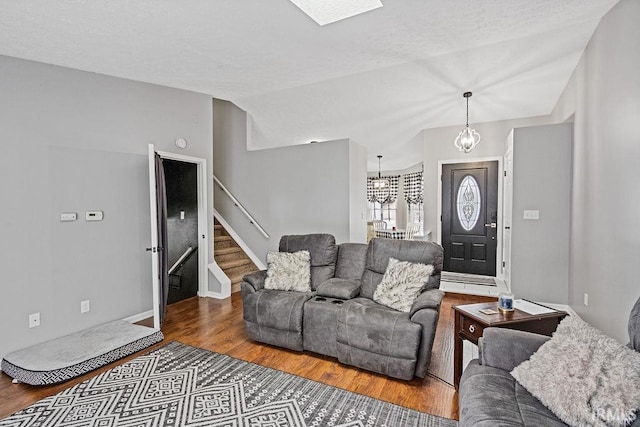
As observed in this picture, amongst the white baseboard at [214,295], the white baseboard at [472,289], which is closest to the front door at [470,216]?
the white baseboard at [472,289]

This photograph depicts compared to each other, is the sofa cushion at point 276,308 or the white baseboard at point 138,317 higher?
the sofa cushion at point 276,308

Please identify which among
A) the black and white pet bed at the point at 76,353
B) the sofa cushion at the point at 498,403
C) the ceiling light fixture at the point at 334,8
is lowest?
the black and white pet bed at the point at 76,353

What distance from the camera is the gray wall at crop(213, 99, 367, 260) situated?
15.7ft

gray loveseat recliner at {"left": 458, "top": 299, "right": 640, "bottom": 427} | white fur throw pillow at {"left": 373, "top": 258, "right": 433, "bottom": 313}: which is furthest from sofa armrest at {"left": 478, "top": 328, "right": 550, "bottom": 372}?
white fur throw pillow at {"left": 373, "top": 258, "right": 433, "bottom": 313}

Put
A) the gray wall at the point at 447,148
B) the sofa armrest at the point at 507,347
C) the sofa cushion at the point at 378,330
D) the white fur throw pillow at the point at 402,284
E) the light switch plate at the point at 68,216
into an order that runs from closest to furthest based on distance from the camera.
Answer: the sofa armrest at the point at 507,347 < the sofa cushion at the point at 378,330 < the white fur throw pillow at the point at 402,284 < the light switch plate at the point at 68,216 < the gray wall at the point at 447,148

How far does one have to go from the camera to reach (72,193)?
10.2 ft

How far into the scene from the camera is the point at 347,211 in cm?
470

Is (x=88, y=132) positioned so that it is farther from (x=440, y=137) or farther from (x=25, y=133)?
(x=440, y=137)

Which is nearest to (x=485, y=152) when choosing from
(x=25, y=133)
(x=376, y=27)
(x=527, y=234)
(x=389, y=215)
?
(x=527, y=234)

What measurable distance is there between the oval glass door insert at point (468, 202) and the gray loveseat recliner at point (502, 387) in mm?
4090

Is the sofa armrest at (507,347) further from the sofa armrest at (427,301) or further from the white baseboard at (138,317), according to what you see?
the white baseboard at (138,317)

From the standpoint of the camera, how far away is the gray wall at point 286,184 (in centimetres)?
478

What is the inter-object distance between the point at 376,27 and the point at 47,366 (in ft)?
12.5

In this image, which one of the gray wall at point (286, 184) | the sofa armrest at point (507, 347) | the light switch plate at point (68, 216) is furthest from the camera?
the gray wall at point (286, 184)
